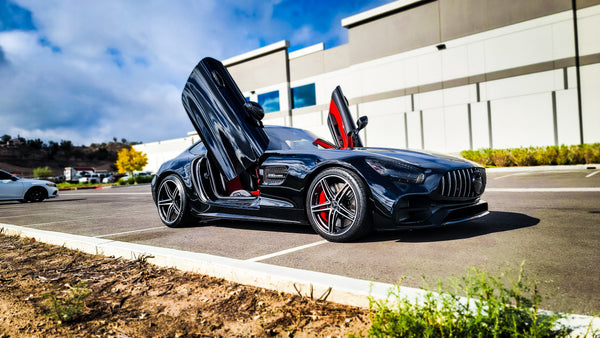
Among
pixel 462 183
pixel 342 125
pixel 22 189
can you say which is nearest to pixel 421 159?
pixel 462 183

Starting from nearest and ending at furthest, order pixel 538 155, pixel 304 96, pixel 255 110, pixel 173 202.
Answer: pixel 255 110
pixel 173 202
pixel 538 155
pixel 304 96

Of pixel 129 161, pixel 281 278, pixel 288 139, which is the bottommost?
pixel 281 278

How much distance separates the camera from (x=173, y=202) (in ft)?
17.6

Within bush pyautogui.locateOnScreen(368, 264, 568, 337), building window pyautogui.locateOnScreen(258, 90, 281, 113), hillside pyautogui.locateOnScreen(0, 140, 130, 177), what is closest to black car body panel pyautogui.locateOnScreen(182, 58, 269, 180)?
bush pyautogui.locateOnScreen(368, 264, 568, 337)

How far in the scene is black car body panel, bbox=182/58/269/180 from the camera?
4.52 m

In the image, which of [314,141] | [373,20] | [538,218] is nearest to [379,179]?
[314,141]

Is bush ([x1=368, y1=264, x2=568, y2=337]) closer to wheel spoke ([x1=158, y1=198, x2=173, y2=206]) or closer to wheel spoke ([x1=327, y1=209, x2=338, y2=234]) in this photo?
wheel spoke ([x1=327, y1=209, x2=338, y2=234])

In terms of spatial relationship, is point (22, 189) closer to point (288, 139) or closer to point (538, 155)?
point (288, 139)

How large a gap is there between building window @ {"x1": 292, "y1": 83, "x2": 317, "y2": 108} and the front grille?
84.2ft

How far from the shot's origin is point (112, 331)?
6.54ft

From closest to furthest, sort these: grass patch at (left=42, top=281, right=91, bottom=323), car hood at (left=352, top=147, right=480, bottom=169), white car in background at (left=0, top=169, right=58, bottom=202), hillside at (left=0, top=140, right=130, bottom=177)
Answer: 1. grass patch at (left=42, top=281, right=91, bottom=323)
2. car hood at (left=352, top=147, right=480, bottom=169)
3. white car in background at (left=0, top=169, right=58, bottom=202)
4. hillside at (left=0, top=140, right=130, bottom=177)

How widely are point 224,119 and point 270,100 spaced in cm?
2769

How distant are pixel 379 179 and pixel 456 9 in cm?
2197

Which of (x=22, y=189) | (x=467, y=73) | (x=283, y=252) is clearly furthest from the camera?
(x=467, y=73)
